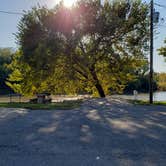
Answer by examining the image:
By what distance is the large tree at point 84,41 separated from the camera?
27016 mm

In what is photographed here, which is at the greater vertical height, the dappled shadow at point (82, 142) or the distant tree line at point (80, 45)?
the distant tree line at point (80, 45)

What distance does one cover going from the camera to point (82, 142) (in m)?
7.52

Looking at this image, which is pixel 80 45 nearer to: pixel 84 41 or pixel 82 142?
pixel 84 41

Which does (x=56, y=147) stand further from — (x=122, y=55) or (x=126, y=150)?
(x=122, y=55)

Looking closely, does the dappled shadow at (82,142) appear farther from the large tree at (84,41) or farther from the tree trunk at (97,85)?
the tree trunk at (97,85)

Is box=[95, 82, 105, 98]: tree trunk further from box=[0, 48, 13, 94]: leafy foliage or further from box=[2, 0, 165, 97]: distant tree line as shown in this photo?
box=[0, 48, 13, 94]: leafy foliage

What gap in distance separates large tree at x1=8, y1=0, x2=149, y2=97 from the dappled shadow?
16510mm

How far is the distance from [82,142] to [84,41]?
71.0ft

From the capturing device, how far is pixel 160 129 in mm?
9414

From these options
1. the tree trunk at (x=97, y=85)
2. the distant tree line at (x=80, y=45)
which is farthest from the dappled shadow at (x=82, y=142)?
the tree trunk at (x=97, y=85)

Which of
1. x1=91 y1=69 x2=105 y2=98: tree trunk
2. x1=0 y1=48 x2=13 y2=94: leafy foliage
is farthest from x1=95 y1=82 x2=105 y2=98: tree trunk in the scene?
x1=0 y1=48 x2=13 y2=94: leafy foliage

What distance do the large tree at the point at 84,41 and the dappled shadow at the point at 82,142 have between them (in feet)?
54.2

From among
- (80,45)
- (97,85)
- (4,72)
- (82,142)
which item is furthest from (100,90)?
(4,72)

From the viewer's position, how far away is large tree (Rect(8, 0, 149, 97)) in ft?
88.6
